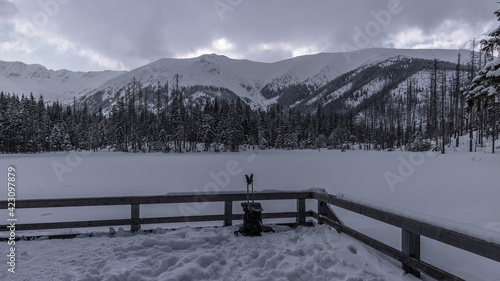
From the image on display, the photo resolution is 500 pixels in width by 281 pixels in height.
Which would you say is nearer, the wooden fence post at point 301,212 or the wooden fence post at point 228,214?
the wooden fence post at point 228,214

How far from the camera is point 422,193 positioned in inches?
525

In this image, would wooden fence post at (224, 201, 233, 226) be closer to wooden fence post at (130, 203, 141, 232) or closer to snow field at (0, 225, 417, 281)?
snow field at (0, 225, 417, 281)

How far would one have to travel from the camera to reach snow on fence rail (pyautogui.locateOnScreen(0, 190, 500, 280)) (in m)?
3.19

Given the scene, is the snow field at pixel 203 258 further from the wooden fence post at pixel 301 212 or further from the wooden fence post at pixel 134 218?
the wooden fence post at pixel 301 212

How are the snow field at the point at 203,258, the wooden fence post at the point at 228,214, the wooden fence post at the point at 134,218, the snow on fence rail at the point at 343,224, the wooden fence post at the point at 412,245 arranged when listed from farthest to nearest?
the wooden fence post at the point at 228,214 → the wooden fence post at the point at 134,218 → the snow field at the point at 203,258 → the wooden fence post at the point at 412,245 → the snow on fence rail at the point at 343,224

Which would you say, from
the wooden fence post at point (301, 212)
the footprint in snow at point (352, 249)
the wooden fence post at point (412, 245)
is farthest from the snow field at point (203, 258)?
the wooden fence post at point (301, 212)

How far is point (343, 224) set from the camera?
6000mm

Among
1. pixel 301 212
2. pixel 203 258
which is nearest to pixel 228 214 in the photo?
pixel 301 212

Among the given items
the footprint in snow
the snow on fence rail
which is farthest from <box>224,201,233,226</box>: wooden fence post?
the footprint in snow

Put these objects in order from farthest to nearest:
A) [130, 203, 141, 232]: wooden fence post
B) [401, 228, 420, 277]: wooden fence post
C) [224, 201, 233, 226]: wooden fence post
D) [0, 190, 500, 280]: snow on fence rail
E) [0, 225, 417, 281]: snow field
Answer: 1. [224, 201, 233, 226]: wooden fence post
2. [130, 203, 141, 232]: wooden fence post
3. [0, 225, 417, 281]: snow field
4. [401, 228, 420, 277]: wooden fence post
5. [0, 190, 500, 280]: snow on fence rail

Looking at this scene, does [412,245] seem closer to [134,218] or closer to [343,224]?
[343,224]

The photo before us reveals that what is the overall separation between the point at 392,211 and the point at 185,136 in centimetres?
7054

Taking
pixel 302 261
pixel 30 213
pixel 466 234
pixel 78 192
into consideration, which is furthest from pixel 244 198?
pixel 78 192

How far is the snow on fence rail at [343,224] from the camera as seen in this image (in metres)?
3.19
